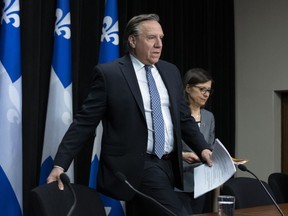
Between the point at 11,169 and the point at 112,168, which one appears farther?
the point at 11,169

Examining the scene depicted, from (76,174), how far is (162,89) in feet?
5.58

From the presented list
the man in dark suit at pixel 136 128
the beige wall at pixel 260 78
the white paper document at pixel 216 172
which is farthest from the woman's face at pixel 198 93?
the beige wall at pixel 260 78

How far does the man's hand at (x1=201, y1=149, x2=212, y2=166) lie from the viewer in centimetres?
A: 273

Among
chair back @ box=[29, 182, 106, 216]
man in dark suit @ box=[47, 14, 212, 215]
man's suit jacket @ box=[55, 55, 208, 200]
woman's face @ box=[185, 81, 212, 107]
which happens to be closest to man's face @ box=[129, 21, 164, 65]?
man in dark suit @ box=[47, 14, 212, 215]

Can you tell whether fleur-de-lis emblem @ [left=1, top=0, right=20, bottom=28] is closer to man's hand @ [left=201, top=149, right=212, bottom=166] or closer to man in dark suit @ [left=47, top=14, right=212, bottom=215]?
man in dark suit @ [left=47, top=14, right=212, bottom=215]

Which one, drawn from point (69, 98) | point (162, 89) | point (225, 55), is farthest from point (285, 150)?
point (162, 89)

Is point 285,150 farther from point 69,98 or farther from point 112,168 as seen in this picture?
point 112,168

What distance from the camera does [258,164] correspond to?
602 cm

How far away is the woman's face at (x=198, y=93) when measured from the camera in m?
3.74

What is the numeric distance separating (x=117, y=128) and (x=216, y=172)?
0.58 m

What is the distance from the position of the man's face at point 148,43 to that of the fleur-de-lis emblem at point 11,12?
1.05 metres

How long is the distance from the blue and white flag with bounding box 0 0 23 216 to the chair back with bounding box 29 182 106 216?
104cm

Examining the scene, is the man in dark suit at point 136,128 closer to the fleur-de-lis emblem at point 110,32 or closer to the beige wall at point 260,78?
the fleur-de-lis emblem at point 110,32

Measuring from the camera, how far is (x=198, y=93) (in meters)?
3.75
